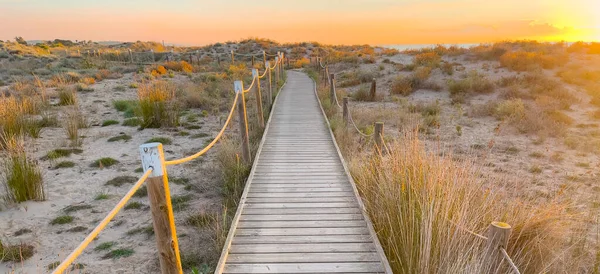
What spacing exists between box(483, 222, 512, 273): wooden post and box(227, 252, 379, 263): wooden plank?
1.10m

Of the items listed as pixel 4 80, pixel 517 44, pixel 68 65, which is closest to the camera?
pixel 4 80

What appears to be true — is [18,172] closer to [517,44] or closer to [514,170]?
[514,170]

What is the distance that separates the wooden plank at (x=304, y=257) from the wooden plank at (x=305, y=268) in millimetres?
57

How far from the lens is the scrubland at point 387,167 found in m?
3.31

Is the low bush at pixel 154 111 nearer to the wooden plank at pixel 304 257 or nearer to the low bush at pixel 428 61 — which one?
the wooden plank at pixel 304 257

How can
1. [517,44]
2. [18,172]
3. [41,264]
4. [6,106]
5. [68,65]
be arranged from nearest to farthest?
[41,264]
[18,172]
[6,106]
[68,65]
[517,44]

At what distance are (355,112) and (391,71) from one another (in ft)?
32.7

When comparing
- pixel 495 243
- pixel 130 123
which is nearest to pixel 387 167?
pixel 495 243

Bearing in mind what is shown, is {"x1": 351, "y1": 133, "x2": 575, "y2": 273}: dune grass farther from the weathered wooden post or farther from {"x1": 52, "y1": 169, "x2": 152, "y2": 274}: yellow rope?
the weathered wooden post

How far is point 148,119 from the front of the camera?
30.3ft

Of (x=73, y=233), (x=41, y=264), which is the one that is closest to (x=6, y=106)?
(x=73, y=233)

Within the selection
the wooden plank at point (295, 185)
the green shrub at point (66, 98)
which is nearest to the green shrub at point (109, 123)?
the green shrub at point (66, 98)

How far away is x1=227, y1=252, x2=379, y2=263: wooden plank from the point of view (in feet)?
11.0

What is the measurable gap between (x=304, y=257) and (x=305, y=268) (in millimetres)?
171
